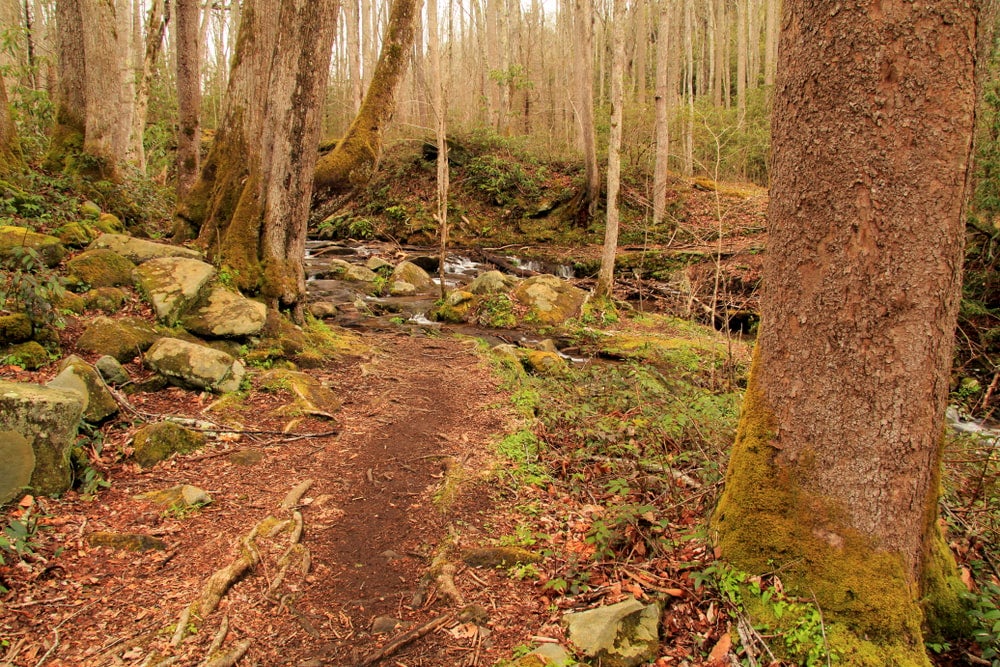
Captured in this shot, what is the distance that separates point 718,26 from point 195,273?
29.7 meters

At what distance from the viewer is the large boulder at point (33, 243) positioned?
5.38 metres

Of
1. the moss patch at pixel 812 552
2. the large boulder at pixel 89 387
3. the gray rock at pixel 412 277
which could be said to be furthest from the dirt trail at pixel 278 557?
the gray rock at pixel 412 277

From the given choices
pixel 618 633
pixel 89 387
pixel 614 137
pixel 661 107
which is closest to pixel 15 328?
pixel 89 387

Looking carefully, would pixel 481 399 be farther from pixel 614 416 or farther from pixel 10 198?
pixel 10 198

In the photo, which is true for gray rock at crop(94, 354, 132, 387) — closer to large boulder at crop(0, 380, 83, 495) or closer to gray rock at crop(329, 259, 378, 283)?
large boulder at crop(0, 380, 83, 495)

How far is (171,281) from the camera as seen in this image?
235 inches

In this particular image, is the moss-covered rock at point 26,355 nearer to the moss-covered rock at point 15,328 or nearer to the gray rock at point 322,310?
the moss-covered rock at point 15,328

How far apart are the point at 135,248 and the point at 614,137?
8.36 metres

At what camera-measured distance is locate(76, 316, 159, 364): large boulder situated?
4879 millimetres

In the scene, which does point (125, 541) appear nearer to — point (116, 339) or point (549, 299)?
point (116, 339)

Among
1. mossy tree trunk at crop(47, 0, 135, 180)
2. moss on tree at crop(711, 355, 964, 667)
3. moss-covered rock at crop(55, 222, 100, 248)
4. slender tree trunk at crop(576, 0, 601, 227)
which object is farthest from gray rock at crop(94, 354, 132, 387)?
slender tree trunk at crop(576, 0, 601, 227)

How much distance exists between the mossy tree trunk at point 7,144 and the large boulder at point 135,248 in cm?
213

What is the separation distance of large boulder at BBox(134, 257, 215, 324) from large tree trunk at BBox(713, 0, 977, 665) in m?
5.55

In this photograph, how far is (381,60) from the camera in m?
8.87
